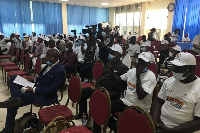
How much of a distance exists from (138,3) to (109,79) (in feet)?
33.5

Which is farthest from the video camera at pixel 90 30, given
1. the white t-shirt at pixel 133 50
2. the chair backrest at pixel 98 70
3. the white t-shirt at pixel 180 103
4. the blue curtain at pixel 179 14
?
the blue curtain at pixel 179 14

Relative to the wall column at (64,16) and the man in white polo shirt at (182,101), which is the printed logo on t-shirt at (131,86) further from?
the wall column at (64,16)

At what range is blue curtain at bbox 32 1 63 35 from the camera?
10.7m

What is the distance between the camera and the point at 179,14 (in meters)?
8.78

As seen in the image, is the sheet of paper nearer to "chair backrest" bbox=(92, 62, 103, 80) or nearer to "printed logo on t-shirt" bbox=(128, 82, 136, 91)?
"chair backrest" bbox=(92, 62, 103, 80)

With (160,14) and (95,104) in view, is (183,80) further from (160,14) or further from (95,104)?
(160,14)

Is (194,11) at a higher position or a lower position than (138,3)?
lower

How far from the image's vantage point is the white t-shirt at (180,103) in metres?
1.37

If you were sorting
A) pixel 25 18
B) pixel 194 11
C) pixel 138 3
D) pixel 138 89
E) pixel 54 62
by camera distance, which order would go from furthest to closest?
pixel 138 3, pixel 25 18, pixel 194 11, pixel 54 62, pixel 138 89

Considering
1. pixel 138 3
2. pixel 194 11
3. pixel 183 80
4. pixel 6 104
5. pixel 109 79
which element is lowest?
pixel 6 104

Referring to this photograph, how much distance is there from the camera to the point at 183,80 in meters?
1.45

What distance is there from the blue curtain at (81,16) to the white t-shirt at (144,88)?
11.0 meters

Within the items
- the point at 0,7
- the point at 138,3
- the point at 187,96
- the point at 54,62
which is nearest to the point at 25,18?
the point at 0,7

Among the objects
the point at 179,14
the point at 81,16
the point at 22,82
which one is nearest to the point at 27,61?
the point at 22,82
